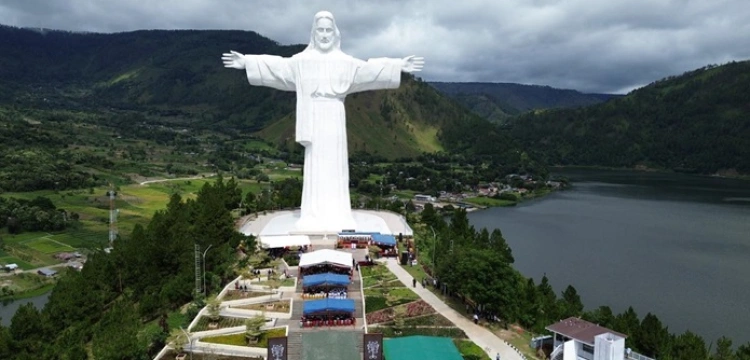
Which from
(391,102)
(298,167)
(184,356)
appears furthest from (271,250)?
(391,102)

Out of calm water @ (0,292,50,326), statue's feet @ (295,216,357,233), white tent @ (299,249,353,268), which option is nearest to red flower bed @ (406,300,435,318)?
white tent @ (299,249,353,268)

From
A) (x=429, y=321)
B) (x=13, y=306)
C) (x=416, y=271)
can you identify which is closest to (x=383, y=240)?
(x=416, y=271)

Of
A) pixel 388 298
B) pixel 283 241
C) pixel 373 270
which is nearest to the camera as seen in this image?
pixel 388 298

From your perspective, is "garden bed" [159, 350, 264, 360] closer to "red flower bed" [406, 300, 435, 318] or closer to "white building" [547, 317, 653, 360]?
"red flower bed" [406, 300, 435, 318]

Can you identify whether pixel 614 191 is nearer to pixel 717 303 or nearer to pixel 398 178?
pixel 398 178

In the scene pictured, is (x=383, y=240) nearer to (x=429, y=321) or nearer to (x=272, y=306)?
(x=429, y=321)

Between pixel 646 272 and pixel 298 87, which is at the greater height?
pixel 298 87

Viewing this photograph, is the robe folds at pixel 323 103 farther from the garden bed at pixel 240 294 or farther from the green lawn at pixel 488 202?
the green lawn at pixel 488 202
